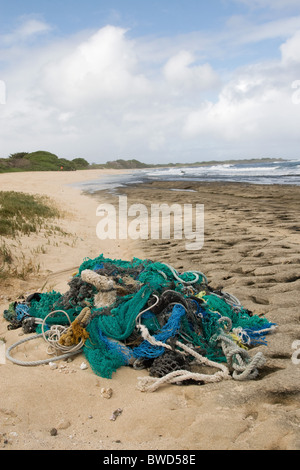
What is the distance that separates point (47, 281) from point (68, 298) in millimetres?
1641

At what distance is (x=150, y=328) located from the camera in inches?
123

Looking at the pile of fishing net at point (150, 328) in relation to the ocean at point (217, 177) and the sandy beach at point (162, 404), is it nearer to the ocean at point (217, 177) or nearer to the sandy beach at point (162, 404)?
the sandy beach at point (162, 404)

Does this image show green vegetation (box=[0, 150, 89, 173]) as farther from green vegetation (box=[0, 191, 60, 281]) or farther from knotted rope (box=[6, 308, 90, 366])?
knotted rope (box=[6, 308, 90, 366])

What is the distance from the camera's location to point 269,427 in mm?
2100

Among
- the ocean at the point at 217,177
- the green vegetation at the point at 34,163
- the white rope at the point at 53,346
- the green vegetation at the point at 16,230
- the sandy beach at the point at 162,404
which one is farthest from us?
the green vegetation at the point at 34,163

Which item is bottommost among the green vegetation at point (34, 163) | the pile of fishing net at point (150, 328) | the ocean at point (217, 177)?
the pile of fishing net at point (150, 328)

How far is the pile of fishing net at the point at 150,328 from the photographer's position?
286 centimetres

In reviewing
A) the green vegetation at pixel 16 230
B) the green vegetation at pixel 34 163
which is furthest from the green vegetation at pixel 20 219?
the green vegetation at pixel 34 163

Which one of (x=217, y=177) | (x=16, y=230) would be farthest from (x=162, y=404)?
(x=217, y=177)

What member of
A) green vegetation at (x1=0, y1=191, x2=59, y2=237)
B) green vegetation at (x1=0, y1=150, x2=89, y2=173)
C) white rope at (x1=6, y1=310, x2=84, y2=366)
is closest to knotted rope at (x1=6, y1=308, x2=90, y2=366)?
white rope at (x1=6, y1=310, x2=84, y2=366)

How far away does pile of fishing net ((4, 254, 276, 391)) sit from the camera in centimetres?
286

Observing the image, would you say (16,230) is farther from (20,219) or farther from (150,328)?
(150,328)
